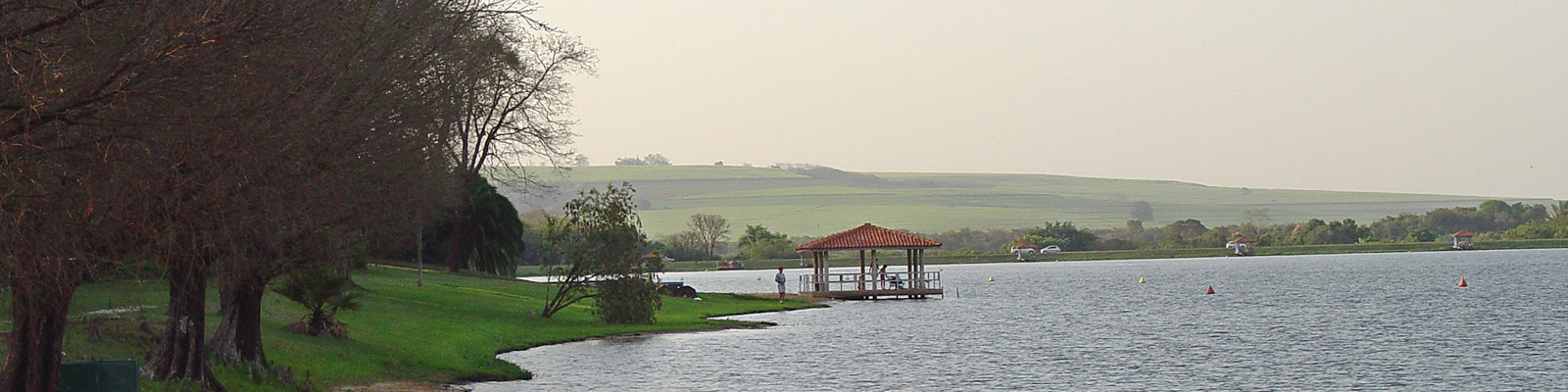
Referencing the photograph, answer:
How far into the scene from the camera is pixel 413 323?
35.5 m

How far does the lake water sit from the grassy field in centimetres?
151

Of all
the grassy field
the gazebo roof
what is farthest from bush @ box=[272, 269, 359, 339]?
the gazebo roof

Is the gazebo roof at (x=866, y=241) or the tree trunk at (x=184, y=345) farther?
the gazebo roof at (x=866, y=241)

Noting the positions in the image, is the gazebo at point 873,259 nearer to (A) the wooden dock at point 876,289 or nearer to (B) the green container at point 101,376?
(A) the wooden dock at point 876,289

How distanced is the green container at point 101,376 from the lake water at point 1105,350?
9.36m

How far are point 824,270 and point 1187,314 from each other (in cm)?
2057

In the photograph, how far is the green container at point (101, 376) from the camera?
1725cm

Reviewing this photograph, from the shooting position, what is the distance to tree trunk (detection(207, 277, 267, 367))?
2187cm

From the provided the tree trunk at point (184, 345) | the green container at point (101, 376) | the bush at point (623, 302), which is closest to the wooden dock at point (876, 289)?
the bush at point (623, 302)

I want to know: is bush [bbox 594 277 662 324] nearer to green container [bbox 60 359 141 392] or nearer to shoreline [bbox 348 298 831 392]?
shoreline [bbox 348 298 831 392]

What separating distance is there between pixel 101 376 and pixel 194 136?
729cm

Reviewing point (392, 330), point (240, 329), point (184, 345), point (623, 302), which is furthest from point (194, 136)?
Result: point (623, 302)

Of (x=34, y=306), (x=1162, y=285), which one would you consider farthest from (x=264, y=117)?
(x=1162, y=285)

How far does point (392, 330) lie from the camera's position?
32906 mm
